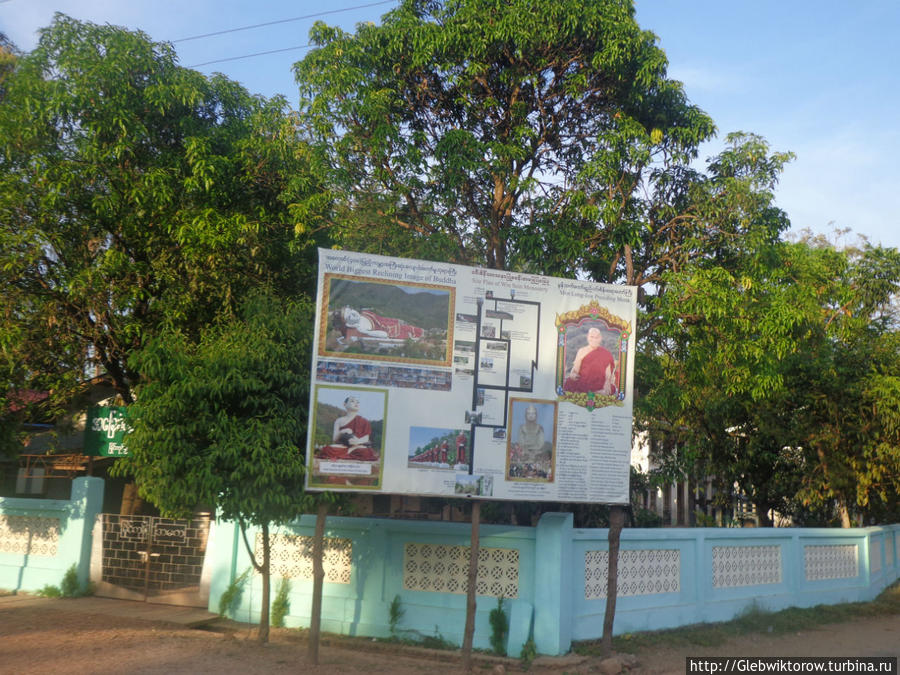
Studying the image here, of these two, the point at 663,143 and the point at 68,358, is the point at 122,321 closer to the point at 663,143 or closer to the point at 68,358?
the point at 68,358

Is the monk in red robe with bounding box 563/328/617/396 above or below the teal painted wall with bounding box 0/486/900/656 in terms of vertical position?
above

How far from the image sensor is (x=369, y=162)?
10750 mm

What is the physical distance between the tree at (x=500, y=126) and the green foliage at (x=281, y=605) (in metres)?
4.54

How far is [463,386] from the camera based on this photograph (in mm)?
7496

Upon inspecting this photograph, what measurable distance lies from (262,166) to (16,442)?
5.51m

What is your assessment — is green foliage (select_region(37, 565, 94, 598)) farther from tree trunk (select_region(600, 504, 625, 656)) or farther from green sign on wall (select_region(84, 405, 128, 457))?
tree trunk (select_region(600, 504, 625, 656))

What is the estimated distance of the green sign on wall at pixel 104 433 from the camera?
1238 cm

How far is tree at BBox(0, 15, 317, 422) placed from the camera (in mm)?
10672

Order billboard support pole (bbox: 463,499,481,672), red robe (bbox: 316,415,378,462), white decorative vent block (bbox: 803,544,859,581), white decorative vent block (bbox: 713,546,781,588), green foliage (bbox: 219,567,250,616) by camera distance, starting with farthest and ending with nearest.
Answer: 1. white decorative vent block (bbox: 803,544,859,581)
2. white decorative vent block (bbox: 713,546,781,588)
3. green foliage (bbox: 219,567,250,616)
4. billboard support pole (bbox: 463,499,481,672)
5. red robe (bbox: 316,415,378,462)

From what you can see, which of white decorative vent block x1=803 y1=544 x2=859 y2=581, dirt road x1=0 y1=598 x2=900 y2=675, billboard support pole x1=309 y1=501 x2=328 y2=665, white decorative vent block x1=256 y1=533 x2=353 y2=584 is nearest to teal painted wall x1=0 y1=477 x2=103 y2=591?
dirt road x1=0 y1=598 x2=900 y2=675

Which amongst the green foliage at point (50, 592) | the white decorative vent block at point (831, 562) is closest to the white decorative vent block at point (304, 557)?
the green foliage at point (50, 592)

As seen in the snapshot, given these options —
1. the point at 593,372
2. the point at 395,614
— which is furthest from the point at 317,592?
the point at 593,372

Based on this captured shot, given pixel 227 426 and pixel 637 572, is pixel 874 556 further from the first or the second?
pixel 227 426

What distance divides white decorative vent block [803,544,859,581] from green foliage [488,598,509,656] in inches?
238
